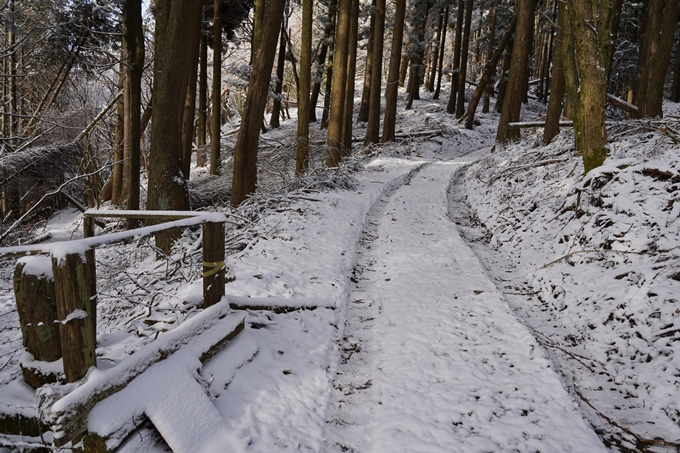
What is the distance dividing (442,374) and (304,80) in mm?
10814

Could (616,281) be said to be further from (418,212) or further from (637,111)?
(637,111)

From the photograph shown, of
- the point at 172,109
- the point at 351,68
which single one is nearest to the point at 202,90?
the point at 351,68

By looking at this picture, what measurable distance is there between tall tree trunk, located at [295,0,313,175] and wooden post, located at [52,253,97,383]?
10480mm

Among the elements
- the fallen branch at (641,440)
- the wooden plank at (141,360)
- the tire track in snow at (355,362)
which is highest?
the wooden plank at (141,360)

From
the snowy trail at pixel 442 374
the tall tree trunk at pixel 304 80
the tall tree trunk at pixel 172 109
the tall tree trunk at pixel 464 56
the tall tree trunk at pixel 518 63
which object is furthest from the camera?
the tall tree trunk at pixel 464 56

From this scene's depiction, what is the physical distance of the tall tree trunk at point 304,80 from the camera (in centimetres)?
1205

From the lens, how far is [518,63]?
1490 centimetres

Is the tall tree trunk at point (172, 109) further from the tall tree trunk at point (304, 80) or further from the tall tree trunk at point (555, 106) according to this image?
the tall tree trunk at point (555, 106)

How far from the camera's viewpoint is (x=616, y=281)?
4734mm

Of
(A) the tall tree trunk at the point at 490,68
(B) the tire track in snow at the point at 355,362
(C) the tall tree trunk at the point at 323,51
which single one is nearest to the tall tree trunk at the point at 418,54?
(A) the tall tree trunk at the point at 490,68

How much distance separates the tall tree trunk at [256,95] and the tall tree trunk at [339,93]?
442 cm

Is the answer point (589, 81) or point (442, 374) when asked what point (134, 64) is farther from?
point (442, 374)

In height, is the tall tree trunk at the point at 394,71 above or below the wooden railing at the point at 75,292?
above

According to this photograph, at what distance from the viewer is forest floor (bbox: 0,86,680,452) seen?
3.11 metres
